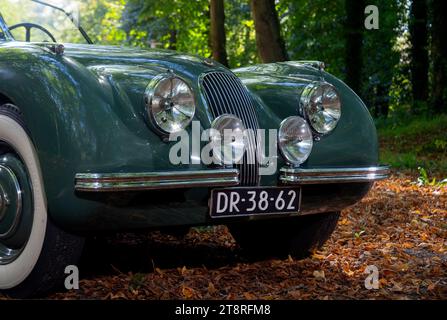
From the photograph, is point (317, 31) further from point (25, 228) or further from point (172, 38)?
point (25, 228)

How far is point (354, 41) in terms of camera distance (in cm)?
1519

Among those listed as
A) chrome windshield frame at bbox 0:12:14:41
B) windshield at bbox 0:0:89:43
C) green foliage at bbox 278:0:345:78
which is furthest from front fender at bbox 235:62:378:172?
green foliage at bbox 278:0:345:78

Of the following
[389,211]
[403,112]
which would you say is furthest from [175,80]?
[403,112]

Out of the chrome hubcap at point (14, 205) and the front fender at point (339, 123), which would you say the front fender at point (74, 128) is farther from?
the front fender at point (339, 123)

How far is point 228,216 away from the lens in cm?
359

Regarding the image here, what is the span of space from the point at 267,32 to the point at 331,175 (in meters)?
7.12

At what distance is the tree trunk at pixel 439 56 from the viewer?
13.3m

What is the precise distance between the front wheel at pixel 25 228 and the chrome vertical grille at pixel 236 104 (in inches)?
37.0

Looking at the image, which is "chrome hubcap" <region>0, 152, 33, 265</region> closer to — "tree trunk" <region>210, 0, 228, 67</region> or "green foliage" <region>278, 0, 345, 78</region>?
"tree trunk" <region>210, 0, 228, 67</region>

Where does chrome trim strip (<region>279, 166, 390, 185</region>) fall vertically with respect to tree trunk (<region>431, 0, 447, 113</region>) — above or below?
below

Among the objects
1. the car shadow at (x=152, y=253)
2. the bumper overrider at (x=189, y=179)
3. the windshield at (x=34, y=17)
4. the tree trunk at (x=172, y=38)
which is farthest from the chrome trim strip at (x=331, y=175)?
the tree trunk at (x=172, y=38)

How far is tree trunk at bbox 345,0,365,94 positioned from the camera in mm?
14902

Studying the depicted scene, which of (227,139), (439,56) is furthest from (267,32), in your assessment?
(227,139)
